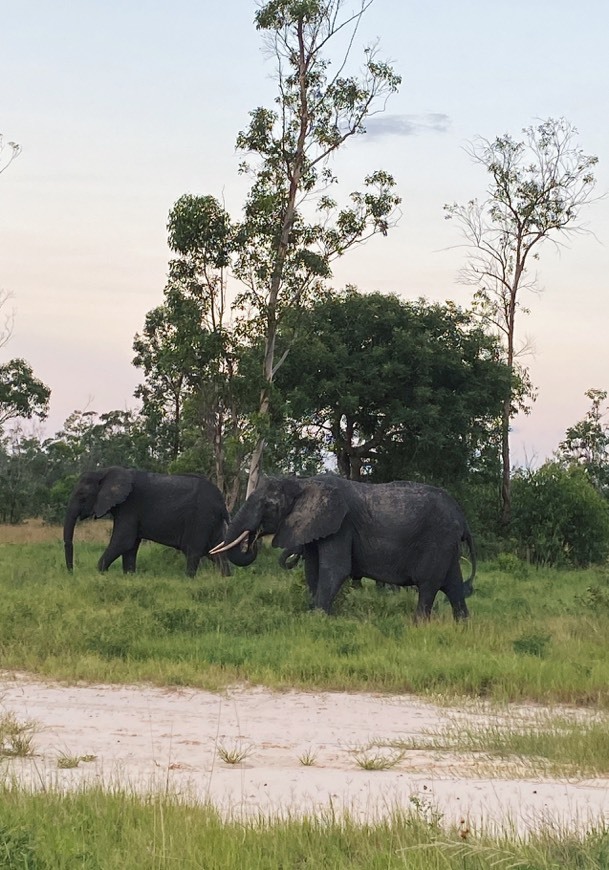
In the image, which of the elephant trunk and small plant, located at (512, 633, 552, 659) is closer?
small plant, located at (512, 633, 552, 659)

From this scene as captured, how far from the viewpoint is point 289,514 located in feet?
51.3

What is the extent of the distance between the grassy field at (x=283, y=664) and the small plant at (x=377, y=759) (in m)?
0.66

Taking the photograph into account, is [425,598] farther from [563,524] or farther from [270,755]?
[563,524]

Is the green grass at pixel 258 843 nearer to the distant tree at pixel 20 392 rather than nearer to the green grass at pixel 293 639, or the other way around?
the green grass at pixel 293 639

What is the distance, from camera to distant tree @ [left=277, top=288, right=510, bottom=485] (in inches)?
1176

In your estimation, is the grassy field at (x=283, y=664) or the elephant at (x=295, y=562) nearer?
the grassy field at (x=283, y=664)

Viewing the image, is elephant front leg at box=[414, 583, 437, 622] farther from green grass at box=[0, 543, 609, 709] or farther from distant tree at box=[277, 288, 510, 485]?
distant tree at box=[277, 288, 510, 485]

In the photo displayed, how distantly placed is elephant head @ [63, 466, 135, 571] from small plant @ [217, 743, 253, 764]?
1293 cm

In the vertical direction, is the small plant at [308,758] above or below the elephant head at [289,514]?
below

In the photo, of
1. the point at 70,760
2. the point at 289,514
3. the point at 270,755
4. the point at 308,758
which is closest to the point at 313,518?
the point at 289,514

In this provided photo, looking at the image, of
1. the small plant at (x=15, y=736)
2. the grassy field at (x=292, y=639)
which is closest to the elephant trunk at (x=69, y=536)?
the grassy field at (x=292, y=639)

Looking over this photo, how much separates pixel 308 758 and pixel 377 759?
505 mm

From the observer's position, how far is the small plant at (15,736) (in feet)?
25.7

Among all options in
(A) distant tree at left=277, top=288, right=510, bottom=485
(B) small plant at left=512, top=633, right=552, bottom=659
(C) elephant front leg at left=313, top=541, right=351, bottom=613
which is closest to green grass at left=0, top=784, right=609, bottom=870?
(B) small plant at left=512, top=633, right=552, bottom=659
